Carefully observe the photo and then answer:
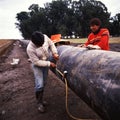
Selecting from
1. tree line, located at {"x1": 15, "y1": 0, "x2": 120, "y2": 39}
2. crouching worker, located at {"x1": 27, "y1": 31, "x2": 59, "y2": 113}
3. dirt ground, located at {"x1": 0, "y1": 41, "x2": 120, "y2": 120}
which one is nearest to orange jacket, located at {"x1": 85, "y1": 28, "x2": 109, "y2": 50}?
crouching worker, located at {"x1": 27, "y1": 31, "x2": 59, "y2": 113}

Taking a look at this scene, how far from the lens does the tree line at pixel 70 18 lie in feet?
188

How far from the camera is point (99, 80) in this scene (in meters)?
3.02

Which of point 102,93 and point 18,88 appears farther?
point 18,88

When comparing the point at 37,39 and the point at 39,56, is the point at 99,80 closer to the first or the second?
the point at 37,39

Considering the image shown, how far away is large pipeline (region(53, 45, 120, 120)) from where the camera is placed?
2.69 metres

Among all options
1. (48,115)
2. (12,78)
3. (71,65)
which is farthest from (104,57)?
(12,78)

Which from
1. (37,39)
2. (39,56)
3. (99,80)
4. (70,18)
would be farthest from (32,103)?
(70,18)

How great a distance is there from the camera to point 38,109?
5.41 meters

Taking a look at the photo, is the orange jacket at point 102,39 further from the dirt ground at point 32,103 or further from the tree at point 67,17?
the tree at point 67,17

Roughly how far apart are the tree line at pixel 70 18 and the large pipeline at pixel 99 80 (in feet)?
171

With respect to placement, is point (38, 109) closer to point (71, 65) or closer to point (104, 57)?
point (71, 65)

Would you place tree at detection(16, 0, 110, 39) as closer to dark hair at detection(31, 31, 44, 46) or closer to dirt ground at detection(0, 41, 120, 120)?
dirt ground at detection(0, 41, 120, 120)

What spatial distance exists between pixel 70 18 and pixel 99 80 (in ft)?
189

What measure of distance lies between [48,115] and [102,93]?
251 centimetres
